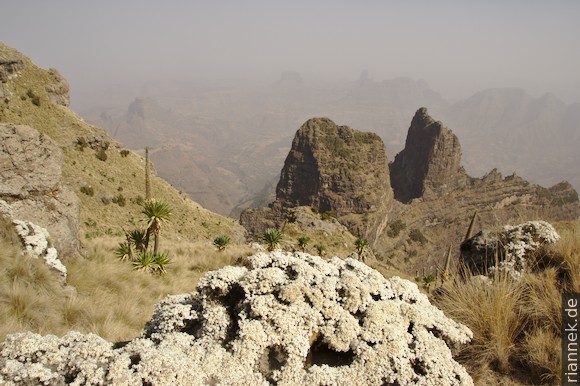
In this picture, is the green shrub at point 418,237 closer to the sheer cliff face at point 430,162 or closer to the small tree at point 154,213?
the sheer cliff face at point 430,162

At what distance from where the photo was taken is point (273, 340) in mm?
3971

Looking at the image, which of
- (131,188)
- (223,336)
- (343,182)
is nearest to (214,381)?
(223,336)

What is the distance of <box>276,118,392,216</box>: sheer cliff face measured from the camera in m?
130

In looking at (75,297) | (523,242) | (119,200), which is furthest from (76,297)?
(119,200)

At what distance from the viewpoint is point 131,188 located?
5922 cm

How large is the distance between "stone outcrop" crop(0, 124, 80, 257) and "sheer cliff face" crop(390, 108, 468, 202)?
157 meters

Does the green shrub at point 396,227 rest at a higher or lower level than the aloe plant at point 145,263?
higher

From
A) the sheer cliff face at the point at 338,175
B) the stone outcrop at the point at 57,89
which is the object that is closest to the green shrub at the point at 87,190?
the stone outcrop at the point at 57,89

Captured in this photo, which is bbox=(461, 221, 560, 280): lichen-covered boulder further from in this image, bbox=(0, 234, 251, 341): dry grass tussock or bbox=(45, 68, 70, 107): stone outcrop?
bbox=(45, 68, 70, 107): stone outcrop

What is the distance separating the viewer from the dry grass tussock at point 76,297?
22.7 ft

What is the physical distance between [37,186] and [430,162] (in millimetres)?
161337

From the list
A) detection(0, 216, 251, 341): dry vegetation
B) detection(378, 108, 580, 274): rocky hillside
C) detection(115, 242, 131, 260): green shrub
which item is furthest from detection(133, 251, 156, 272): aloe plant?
detection(378, 108, 580, 274): rocky hillside

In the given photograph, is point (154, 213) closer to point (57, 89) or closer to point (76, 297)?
point (76, 297)

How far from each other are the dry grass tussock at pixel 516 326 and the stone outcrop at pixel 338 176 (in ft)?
379
